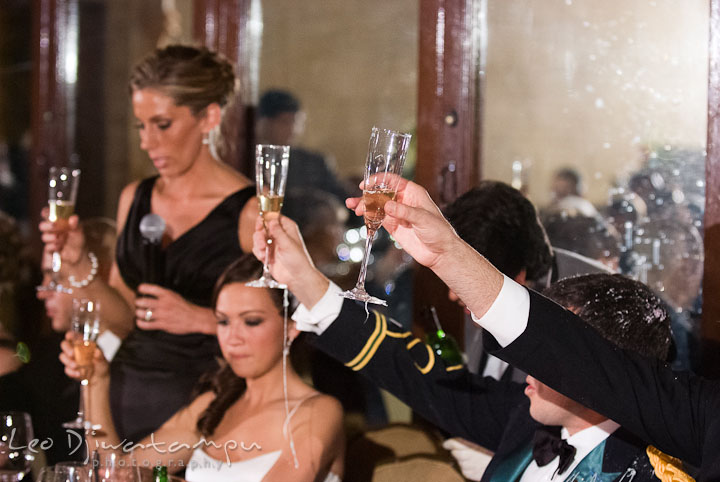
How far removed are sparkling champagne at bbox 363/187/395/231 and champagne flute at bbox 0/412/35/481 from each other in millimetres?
969

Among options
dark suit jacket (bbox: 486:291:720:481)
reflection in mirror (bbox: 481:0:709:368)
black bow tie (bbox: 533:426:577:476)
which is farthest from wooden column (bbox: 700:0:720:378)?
dark suit jacket (bbox: 486:291:720:481)

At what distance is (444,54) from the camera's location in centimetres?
288

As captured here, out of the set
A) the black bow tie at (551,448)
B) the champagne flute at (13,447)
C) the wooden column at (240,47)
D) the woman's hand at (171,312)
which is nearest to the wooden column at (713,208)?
the black bow tie at (551,448)

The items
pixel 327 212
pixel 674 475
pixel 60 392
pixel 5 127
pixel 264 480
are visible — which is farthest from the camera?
pixel 5 127

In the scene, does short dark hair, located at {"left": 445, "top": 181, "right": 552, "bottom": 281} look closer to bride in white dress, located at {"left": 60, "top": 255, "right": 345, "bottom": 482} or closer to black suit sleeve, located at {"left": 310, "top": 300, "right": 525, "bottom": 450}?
black suit sleeve, located at {"left": 310, "top": 300, "right": 525, "bottom": 450}

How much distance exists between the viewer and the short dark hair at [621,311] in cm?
181

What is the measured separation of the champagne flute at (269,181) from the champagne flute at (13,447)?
62 cm

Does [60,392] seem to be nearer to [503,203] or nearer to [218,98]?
[218,98]

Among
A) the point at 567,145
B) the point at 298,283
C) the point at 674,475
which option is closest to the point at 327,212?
the point at 567,145

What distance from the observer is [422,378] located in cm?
223

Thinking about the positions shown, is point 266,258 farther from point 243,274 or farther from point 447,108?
point 447,108

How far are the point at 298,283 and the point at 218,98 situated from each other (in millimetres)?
1004

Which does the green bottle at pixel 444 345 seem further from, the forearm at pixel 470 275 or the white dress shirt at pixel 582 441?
the forearm at pixel 470 275

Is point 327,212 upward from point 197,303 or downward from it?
upward
